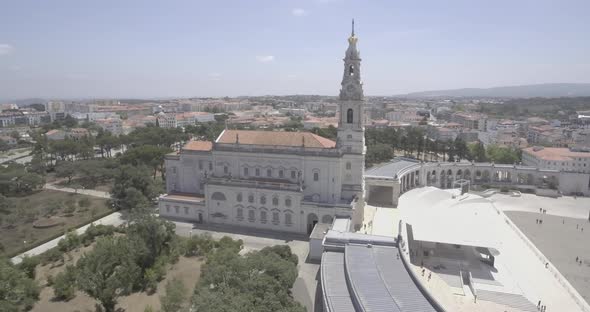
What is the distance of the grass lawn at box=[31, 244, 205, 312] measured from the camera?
2788cm

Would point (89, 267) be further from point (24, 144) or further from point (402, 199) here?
point (24, 144)

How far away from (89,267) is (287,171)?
75.7ft

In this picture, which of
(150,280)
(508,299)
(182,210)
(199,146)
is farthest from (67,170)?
(508,299)

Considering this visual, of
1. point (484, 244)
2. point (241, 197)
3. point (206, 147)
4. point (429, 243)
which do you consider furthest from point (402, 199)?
point (206, 147)

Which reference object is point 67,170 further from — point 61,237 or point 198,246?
point 198,246

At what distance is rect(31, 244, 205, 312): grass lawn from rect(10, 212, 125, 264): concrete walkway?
11.8 feet

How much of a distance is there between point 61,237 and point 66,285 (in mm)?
15848

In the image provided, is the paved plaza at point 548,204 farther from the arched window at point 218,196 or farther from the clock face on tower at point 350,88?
the arched window at point 218,196

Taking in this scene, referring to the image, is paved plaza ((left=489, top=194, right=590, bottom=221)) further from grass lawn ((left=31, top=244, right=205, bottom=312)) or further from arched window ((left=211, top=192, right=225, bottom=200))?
grass lawn ((left=31, top=244, right=205, bottom=312))

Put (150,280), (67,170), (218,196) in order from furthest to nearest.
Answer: (67,170) → (218,196) → (150,280)

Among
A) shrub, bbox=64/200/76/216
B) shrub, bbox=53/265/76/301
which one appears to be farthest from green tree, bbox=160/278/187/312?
shrub, bbox=64/200/76/216

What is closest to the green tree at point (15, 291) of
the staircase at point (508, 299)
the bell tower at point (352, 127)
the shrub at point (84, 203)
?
the shrub at point (84, 203)

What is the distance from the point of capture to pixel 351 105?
1676 inches

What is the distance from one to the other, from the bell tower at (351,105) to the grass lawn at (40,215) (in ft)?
110
